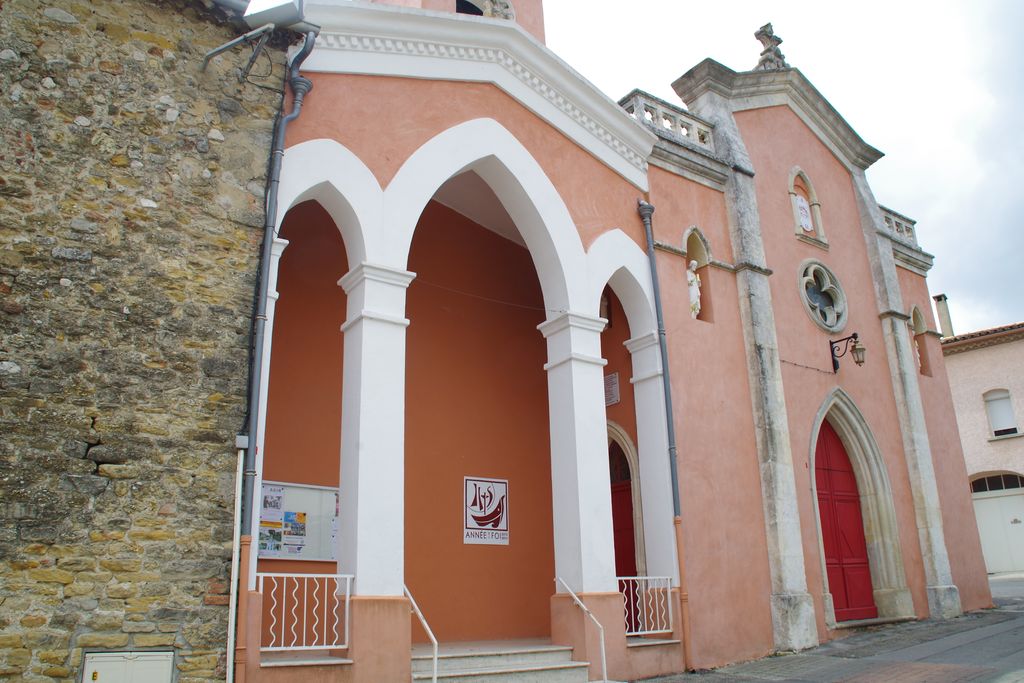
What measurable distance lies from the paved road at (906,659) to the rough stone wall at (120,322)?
4.74 m

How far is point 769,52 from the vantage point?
512 inches

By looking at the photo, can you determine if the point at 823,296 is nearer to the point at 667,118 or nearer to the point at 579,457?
the point at 667,118

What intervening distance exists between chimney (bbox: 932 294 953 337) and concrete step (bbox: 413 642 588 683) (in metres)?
19.9

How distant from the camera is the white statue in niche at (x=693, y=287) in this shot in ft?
33.8

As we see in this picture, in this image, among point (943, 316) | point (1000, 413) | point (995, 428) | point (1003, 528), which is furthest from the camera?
point (943, 316)

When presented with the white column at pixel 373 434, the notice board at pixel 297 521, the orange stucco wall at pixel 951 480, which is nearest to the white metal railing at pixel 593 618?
the white column at pixel 373 434

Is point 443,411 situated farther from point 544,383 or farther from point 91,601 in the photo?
point 91,601

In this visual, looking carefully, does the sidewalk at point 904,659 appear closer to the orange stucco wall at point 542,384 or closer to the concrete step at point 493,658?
the orange stucco wall at point 542,384

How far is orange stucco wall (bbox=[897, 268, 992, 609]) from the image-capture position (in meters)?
12.6

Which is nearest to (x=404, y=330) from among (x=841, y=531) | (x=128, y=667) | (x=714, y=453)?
(x=128, y=667)

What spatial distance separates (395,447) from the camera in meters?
6.82

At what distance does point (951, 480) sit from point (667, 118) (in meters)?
7.34

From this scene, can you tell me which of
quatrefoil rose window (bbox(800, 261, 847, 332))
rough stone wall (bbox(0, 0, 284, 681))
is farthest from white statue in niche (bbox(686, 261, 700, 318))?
rough stone wall (bbox(0, 0, 284, 681))

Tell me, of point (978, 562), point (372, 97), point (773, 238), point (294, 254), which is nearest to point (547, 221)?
point (372, 97)
